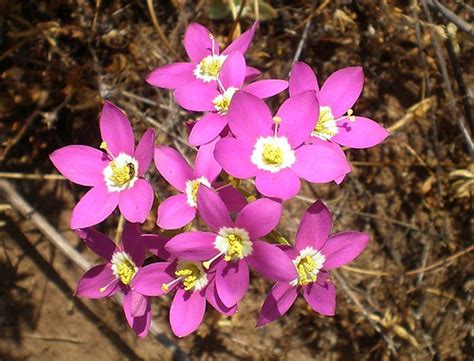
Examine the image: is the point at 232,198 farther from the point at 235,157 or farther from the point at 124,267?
the point at 124,267

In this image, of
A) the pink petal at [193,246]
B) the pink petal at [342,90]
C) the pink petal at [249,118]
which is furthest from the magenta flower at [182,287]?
the pink petal at [342,90]

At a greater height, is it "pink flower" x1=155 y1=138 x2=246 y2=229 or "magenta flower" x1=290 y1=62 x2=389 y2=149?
"magenta flower" x1=290 y1=62 x2=389 y2=149

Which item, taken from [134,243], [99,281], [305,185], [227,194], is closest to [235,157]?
[227,194]

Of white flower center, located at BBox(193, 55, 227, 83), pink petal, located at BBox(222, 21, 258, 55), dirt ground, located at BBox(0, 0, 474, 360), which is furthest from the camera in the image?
dirt ground, located at BBox(0, 0, 474, 360)

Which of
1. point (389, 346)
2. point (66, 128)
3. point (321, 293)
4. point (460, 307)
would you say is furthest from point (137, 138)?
point (460, 307)

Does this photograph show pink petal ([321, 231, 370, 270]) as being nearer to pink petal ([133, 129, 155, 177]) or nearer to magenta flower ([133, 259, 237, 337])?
magenta flower ([133, 259, 237, 337])

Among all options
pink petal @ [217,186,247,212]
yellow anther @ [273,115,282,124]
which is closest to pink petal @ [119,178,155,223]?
pink petal @ [217,186,247,212]

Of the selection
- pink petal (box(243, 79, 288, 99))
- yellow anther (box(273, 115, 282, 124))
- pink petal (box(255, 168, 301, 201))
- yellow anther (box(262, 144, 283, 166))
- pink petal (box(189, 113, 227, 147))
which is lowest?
pink petal (box(255, 168, 301, 201))
